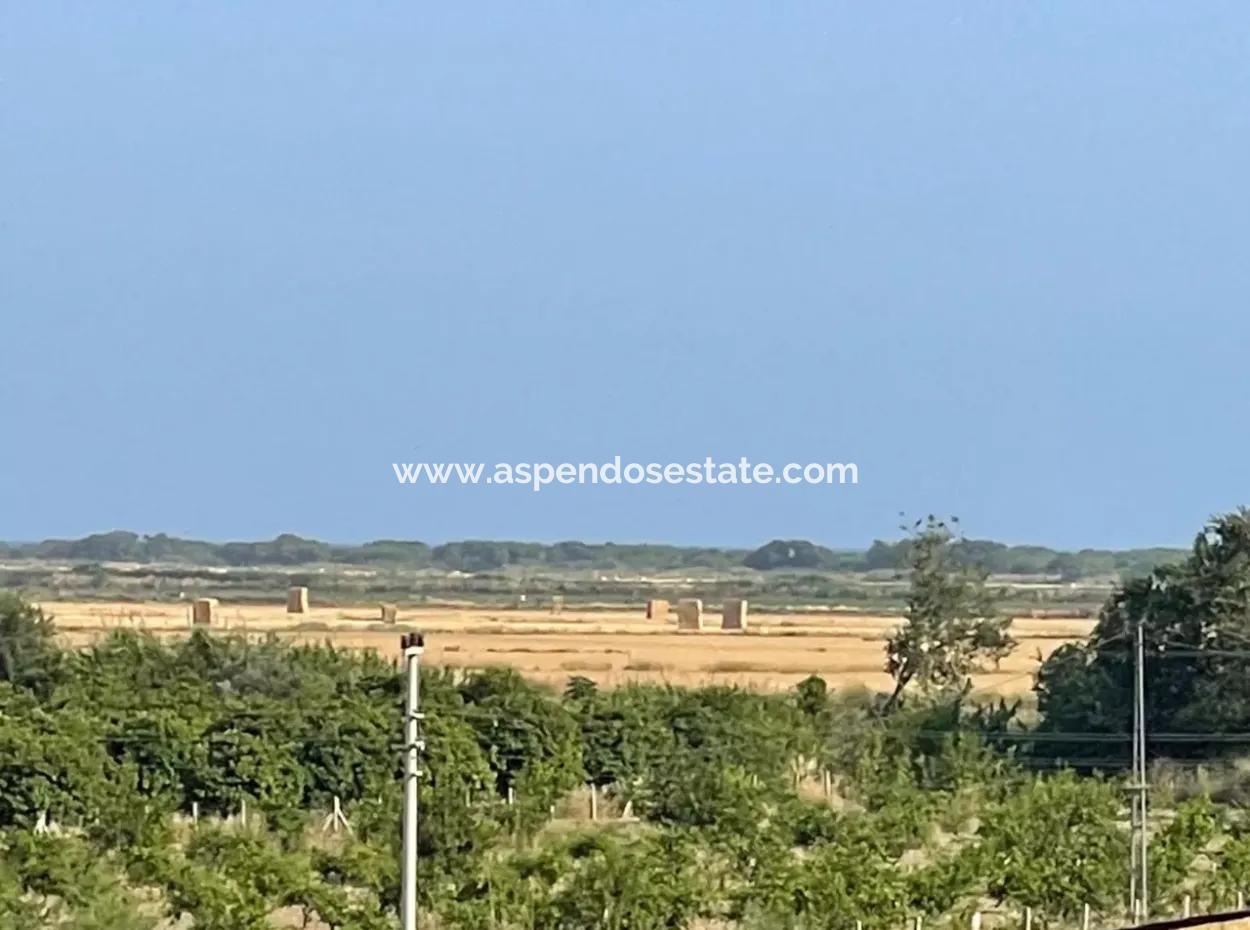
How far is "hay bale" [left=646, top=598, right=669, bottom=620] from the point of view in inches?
2221

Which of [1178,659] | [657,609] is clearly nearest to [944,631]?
[1178,659]


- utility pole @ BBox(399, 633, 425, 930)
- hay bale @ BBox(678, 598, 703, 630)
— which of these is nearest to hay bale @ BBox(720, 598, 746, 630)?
hay bale @ BBox(678, 598, 703, 630)

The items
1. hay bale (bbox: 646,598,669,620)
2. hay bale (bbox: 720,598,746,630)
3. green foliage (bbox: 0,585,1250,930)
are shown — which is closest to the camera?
green foliage (bbox: 0,585,1250,930)

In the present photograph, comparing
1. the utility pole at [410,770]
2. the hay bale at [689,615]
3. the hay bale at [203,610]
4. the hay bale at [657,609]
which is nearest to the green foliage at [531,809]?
the utility pole at [410,770]

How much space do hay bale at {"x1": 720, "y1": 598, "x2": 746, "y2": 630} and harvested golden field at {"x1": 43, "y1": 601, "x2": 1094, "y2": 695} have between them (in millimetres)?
291

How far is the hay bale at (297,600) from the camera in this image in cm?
5181

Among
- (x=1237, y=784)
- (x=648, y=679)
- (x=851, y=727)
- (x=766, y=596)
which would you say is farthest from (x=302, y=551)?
(x=1237, y=784)

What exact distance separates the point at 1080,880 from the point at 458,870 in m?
4.90

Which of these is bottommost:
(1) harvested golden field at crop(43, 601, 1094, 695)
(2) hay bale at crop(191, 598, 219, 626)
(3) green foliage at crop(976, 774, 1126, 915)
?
(3) green foliage at crop(976, 774, 1126, 915)

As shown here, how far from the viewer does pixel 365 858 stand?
18281 mm

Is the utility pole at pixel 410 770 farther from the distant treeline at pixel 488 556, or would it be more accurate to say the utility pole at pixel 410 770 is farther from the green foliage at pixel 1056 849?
the distant treeline at pixel 488 556

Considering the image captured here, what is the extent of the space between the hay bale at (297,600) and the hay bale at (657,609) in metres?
8.16

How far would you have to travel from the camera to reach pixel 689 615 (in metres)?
54.7

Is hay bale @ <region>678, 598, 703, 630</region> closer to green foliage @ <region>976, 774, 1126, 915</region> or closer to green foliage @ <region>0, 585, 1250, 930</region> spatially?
green foliage @ <region>0, 585, 1250, 930</region>
